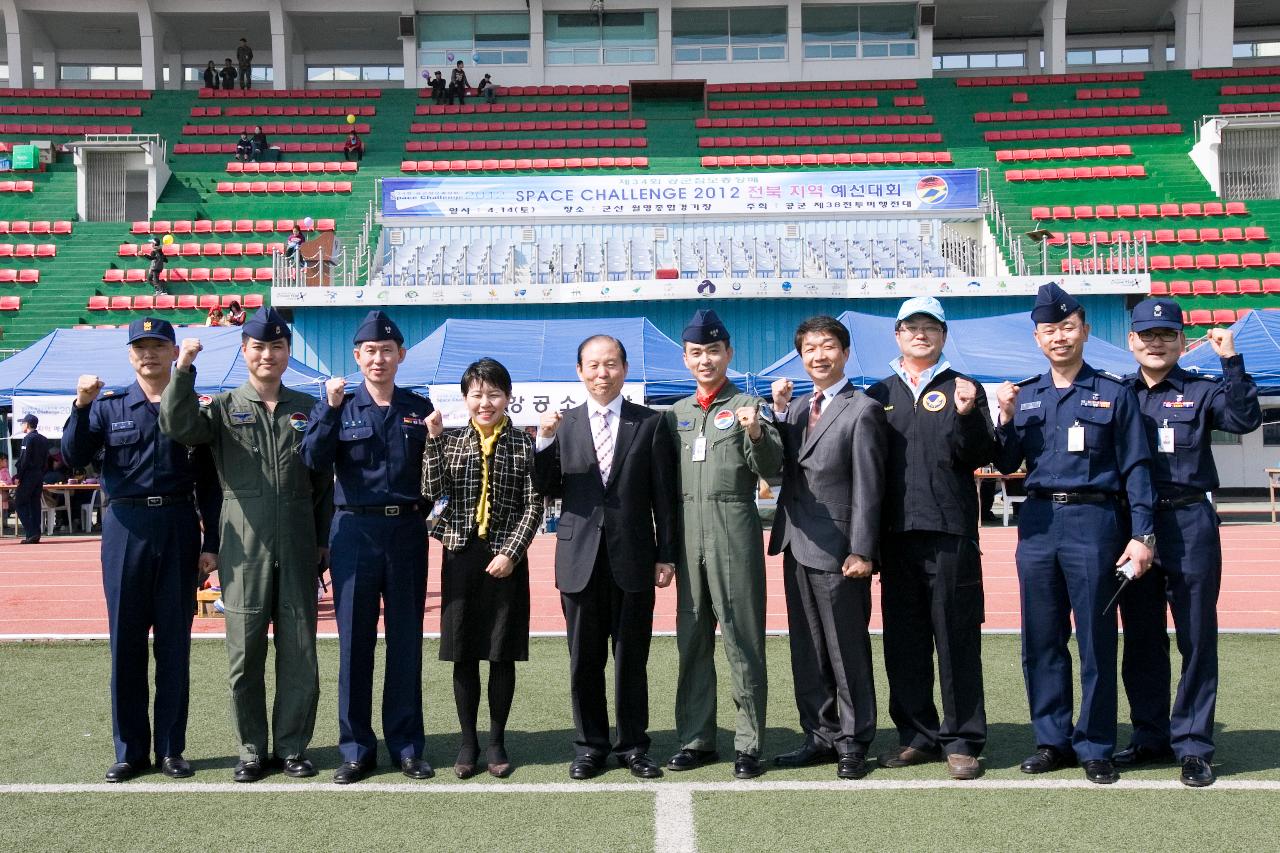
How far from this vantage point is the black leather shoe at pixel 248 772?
4699 mm

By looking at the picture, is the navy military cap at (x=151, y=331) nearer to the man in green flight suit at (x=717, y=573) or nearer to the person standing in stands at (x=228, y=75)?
the man in green flight suit at (x=717, y=573)

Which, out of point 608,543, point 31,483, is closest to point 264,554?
point 608,543

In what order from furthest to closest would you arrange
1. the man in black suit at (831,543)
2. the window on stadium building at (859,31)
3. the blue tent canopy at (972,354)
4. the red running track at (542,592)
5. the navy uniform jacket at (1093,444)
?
1. the window on stadium building at (859,31)
2. the blue tent canopy at (972,354)
3. the red running track at (542,592)
4. the man in black suit at (831,543)
5. the navy uniform jacket at (1093,444)

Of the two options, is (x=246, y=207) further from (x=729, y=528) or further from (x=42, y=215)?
(x=729, y=528)

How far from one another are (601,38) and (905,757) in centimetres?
3389

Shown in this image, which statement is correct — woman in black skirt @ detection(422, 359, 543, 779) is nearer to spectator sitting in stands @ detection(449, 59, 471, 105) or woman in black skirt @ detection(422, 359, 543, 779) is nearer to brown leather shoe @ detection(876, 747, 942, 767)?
brown leather shoe @ detection(876, 747, 942, 767)

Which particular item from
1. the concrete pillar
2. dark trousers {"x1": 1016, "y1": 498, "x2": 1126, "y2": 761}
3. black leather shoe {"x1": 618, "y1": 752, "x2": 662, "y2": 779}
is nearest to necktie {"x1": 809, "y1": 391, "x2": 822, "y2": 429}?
dark trousers {"x1": 1016, "y1": 498, "x2": 1126, "y2": 761}

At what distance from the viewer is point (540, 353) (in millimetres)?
15414

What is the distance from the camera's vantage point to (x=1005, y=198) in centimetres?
2767

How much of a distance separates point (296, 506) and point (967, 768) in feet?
9.78

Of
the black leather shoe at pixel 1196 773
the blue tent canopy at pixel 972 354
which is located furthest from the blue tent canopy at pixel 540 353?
the black leather shoe at pixel 1196 773

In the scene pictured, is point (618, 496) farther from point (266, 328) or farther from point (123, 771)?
point (123, 771)

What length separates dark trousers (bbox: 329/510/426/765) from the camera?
4820 mm

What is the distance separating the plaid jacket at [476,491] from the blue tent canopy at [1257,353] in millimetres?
11694
